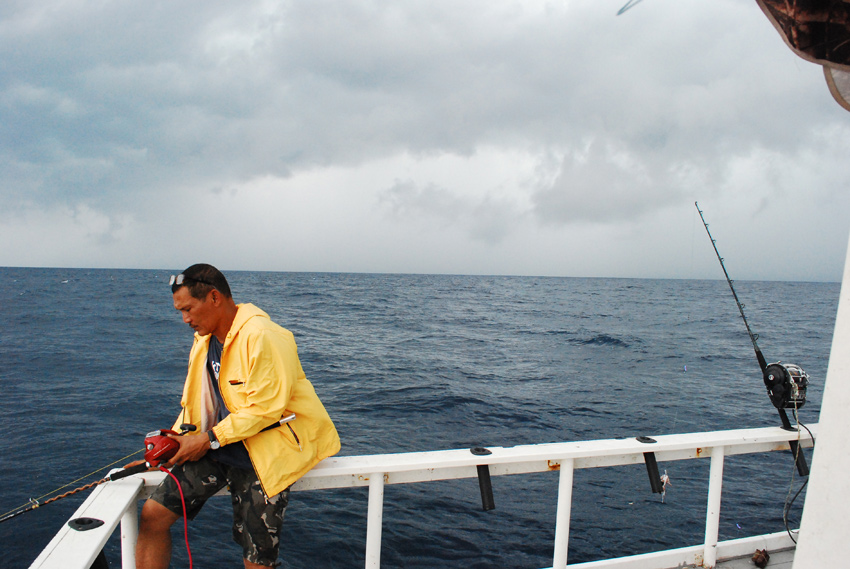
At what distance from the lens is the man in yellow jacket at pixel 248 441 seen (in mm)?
2207

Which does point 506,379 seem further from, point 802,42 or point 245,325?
point 802,42

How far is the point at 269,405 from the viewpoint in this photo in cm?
221

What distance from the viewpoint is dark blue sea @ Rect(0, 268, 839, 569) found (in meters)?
5.36

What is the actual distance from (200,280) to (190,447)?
79 centimetres

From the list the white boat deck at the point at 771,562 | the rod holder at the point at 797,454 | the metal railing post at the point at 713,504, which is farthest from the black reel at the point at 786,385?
the white boat deck at the point at 771,562

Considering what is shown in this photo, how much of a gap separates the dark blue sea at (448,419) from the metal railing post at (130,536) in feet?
10.3

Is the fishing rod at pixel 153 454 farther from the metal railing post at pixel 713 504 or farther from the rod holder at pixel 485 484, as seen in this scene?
the metal railing post at pixel 713 504

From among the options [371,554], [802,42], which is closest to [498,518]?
[371,554]

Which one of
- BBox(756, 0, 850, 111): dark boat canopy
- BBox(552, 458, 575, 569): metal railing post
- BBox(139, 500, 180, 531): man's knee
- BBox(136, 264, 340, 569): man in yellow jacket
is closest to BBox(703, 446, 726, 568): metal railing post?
BBox(552, 458, 575, 569): metal railing post

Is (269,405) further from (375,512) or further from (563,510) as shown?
(563,510)

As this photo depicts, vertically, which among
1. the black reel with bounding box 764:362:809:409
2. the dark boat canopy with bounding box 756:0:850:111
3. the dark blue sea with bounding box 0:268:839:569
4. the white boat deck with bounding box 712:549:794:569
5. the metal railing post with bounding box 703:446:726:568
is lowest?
the dark blue sea with bounding box 0:268:839:569

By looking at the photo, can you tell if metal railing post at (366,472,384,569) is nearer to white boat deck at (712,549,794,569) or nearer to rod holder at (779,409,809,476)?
white boat deck at (712,549,794,569)

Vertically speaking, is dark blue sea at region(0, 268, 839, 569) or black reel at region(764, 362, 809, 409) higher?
black reel at region(764, 362, 809, 409)

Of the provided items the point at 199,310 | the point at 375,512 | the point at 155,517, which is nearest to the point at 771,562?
the point at 375,512
